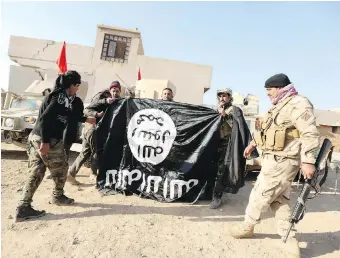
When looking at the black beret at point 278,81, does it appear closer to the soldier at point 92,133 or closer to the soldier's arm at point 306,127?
the soldier's arm at point 306,127

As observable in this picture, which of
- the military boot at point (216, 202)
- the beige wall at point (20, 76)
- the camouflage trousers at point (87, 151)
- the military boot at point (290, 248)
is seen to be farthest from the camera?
the beige wall at point (20, 76)

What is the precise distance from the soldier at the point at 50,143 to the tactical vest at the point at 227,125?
226 cm

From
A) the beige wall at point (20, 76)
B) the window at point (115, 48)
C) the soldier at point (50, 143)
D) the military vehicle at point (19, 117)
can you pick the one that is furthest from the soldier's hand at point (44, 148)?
the beige wall at point (20, 76)

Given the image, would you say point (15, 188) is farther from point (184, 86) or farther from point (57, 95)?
point (184, 86)

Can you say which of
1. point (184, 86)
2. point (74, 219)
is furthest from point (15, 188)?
point (184, 86)

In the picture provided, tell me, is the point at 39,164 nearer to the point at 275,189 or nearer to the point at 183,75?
the point at 275,189

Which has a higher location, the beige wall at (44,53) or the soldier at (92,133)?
the beige wall at (44,53)

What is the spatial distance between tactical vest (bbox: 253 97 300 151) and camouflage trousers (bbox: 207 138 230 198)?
112cm

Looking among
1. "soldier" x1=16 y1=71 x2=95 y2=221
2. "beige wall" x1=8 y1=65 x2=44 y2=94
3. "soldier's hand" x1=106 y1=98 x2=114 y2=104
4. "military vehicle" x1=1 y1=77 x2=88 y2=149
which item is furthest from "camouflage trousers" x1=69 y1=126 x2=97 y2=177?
"beige wall" x1=8 y1=65 x2=44 y2=94

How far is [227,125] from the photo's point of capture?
423 centimetres

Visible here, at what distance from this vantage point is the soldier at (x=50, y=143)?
307 cm

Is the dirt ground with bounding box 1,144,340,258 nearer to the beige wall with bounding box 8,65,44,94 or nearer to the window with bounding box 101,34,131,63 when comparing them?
the window with bounding box 101,34,131,63

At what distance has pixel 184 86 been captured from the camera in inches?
674

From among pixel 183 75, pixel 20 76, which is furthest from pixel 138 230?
pixel 20 76
